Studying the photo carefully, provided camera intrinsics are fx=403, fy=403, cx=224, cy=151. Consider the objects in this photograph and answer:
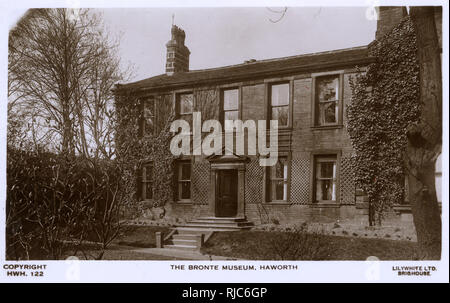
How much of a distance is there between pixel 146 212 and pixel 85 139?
84.2 inches

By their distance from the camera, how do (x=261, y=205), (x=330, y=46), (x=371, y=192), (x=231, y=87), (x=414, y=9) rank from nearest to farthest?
1. (x=414, y=9)
2. (x=330, y=46)
3. (x=371, y=192)
4. (x=261, y=205)
5. (x=231, y=87)

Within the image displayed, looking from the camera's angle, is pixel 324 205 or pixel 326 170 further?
pixel 326 170

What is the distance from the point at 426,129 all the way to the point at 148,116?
6381 millimetres

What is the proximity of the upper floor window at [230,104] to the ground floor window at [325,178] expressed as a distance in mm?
2134

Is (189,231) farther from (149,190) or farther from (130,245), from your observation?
(130,245)

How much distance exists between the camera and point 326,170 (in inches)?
337

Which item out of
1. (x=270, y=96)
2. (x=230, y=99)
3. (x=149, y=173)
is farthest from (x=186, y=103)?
(x=270, y=96)

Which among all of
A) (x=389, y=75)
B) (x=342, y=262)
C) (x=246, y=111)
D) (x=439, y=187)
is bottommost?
(x=342, y=262)

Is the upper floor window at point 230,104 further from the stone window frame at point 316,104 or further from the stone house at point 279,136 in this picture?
the stone window frame at point 316,104

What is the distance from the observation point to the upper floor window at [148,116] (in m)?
9.62

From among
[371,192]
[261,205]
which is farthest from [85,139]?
[371,192]

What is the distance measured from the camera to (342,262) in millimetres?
6086

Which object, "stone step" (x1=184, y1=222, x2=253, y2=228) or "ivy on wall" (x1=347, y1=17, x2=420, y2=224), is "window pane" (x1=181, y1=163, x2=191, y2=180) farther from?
"ivy on wall" (x1=347, y1=17, x2=420, y2=224)
